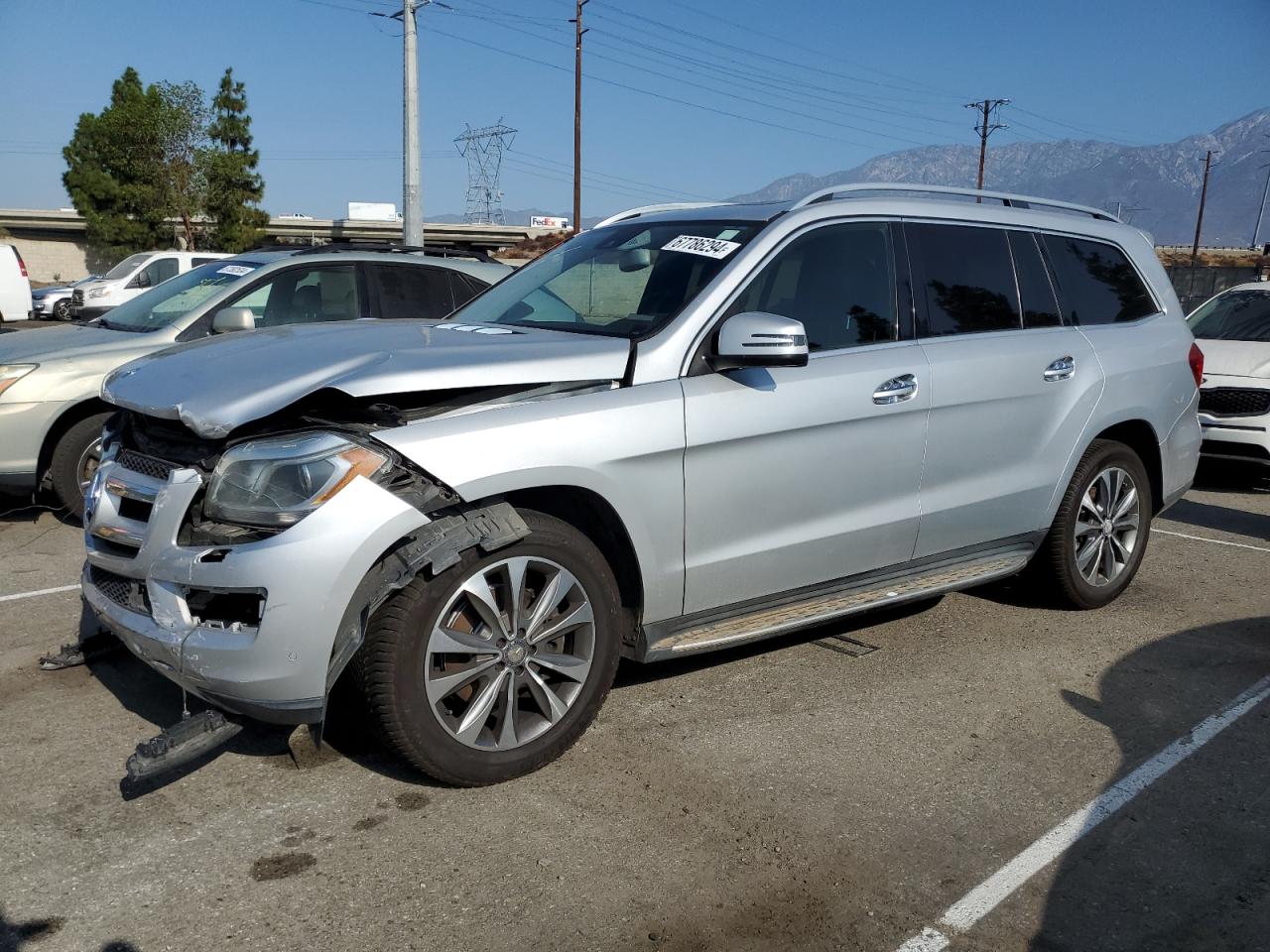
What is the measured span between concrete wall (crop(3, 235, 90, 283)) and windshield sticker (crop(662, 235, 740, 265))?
7413 centimetres

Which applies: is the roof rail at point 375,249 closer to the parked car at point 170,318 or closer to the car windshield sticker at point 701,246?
the parked car at point 170,318

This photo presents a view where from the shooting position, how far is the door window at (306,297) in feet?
24.3

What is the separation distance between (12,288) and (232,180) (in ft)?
96.0

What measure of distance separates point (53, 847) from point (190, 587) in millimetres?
836

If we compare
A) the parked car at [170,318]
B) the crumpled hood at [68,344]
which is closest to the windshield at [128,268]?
the parked car at [170,318]

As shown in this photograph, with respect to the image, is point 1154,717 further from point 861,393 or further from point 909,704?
point 861,393

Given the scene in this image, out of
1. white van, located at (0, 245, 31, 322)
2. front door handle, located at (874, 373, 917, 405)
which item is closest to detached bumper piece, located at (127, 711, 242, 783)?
front door handle, located at (874, 373, 917, 405)

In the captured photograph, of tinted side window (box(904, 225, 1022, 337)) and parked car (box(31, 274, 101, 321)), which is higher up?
tinted side window (box(904, 225, 1022, 337))

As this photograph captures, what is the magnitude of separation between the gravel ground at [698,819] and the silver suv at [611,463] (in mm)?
350

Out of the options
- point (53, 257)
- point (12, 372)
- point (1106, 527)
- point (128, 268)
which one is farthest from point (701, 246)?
point (53, 257)

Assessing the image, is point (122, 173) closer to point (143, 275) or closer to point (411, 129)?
point (143, 275)

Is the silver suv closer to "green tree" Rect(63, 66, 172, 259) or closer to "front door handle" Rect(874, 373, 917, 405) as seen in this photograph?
"front door handle" Rect(874, 373, 917, 405)

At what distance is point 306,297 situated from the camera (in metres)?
7.61

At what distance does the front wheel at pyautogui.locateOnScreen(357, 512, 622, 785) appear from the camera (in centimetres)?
326
